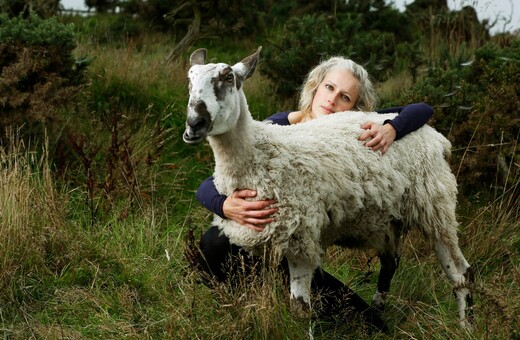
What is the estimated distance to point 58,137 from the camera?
5.48 m

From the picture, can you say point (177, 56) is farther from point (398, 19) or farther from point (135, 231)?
point (135, 231)

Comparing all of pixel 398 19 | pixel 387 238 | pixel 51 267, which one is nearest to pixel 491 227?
pixel 387 238

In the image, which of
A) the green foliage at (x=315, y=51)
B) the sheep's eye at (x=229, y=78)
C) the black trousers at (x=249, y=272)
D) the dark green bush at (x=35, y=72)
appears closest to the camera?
the sheep's eye at (x=229, y=78)

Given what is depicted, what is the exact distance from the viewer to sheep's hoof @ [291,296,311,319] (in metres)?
3.15

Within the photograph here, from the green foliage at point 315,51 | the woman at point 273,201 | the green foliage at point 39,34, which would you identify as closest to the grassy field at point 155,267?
the woman at point 273,201

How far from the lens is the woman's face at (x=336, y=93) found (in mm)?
3988

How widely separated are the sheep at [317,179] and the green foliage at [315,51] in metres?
3.32

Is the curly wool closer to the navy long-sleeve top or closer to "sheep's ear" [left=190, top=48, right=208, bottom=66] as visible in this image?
the navy long-sleeve top

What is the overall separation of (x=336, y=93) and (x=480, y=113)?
1761mm

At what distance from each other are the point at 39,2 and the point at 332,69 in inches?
264

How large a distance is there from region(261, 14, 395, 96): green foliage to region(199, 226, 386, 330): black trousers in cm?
352

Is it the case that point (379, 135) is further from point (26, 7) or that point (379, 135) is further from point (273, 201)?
point (26, 7)

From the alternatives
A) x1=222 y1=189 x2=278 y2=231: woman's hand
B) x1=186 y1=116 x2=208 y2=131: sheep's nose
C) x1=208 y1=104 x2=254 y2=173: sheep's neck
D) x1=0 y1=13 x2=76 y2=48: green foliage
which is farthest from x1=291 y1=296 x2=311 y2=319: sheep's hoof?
x1=0 y1=13 x2=76 y2=48: green foliage

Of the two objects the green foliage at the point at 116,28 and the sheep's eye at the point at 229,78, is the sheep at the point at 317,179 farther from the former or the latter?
the green foliage at the point at 116,28
